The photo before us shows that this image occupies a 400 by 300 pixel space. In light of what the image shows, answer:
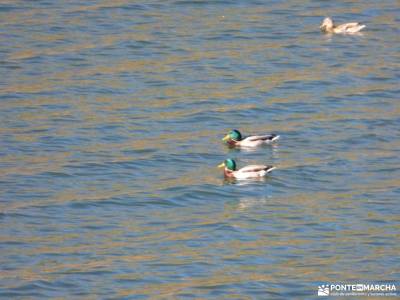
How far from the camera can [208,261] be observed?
55.2ft

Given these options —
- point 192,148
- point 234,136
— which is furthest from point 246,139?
point 192,148

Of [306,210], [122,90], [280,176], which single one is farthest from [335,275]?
[122,90]

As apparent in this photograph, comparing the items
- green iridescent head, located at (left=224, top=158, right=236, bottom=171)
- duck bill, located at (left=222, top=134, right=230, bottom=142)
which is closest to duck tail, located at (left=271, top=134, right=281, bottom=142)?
duck bill, located at (left=222, top=134, right=230, bottom=142)

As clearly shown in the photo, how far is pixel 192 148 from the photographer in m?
22.4

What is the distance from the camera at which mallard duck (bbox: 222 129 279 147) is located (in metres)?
22.8

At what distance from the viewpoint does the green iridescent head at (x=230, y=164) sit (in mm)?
21461

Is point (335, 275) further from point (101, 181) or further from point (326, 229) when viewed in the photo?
point (101, 181)

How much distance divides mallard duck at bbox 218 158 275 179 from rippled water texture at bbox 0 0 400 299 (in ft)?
0.68

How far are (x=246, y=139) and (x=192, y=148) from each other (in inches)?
46.1

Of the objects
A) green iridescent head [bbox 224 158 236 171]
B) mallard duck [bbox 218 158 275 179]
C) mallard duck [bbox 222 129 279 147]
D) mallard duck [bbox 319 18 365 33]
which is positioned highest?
mallard duck [bbox 319 18 365 33]

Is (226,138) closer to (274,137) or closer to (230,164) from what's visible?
(274,137)

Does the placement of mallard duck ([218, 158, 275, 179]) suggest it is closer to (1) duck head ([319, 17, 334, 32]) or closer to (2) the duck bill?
(2) the duck bill

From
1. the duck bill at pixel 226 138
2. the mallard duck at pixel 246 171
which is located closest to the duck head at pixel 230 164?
the mallard duck at pixel 246 171

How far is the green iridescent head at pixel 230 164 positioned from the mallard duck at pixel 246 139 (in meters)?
1.20
